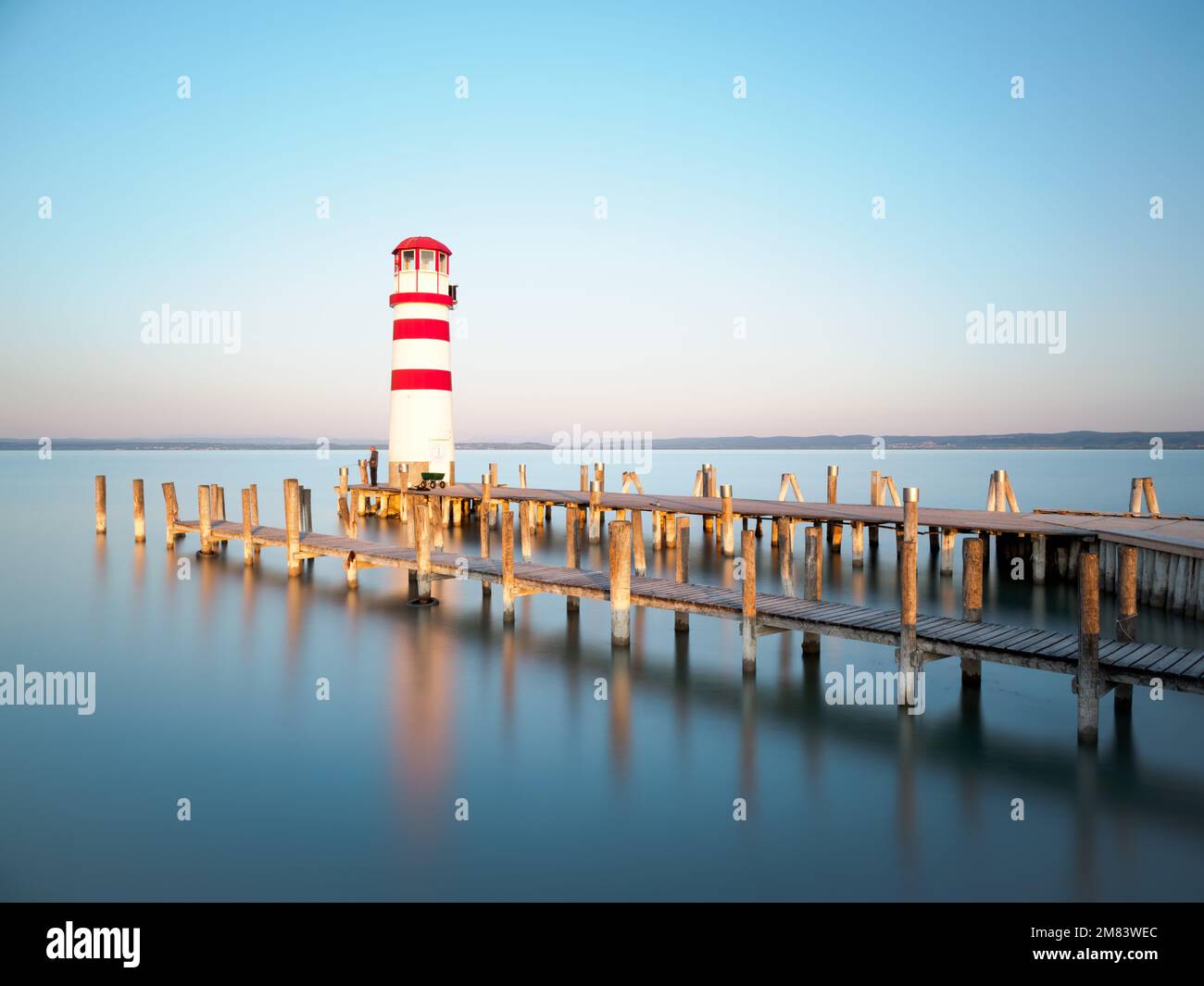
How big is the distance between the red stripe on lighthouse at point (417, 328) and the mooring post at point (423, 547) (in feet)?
34.0

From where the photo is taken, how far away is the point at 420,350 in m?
→ 25.6

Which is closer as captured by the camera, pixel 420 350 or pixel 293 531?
pixel 293 531

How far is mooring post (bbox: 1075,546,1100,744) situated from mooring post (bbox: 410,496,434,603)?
1001 cm

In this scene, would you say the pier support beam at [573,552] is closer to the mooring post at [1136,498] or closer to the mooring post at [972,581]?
the mooring post at [972,581]

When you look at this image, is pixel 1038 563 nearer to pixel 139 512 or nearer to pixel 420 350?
pixel 420 350

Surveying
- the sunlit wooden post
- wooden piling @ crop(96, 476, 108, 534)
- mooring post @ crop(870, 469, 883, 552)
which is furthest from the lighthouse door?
the sunlit wooden post

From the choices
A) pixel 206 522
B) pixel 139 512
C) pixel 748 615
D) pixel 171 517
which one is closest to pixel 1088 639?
pixel 748 615

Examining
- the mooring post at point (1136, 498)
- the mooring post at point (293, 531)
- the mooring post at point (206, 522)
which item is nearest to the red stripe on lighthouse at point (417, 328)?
the mooring post at point (206, 522)

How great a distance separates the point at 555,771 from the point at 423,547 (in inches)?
283

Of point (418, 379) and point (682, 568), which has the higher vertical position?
point (418, 379)

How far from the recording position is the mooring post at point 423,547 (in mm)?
15133
